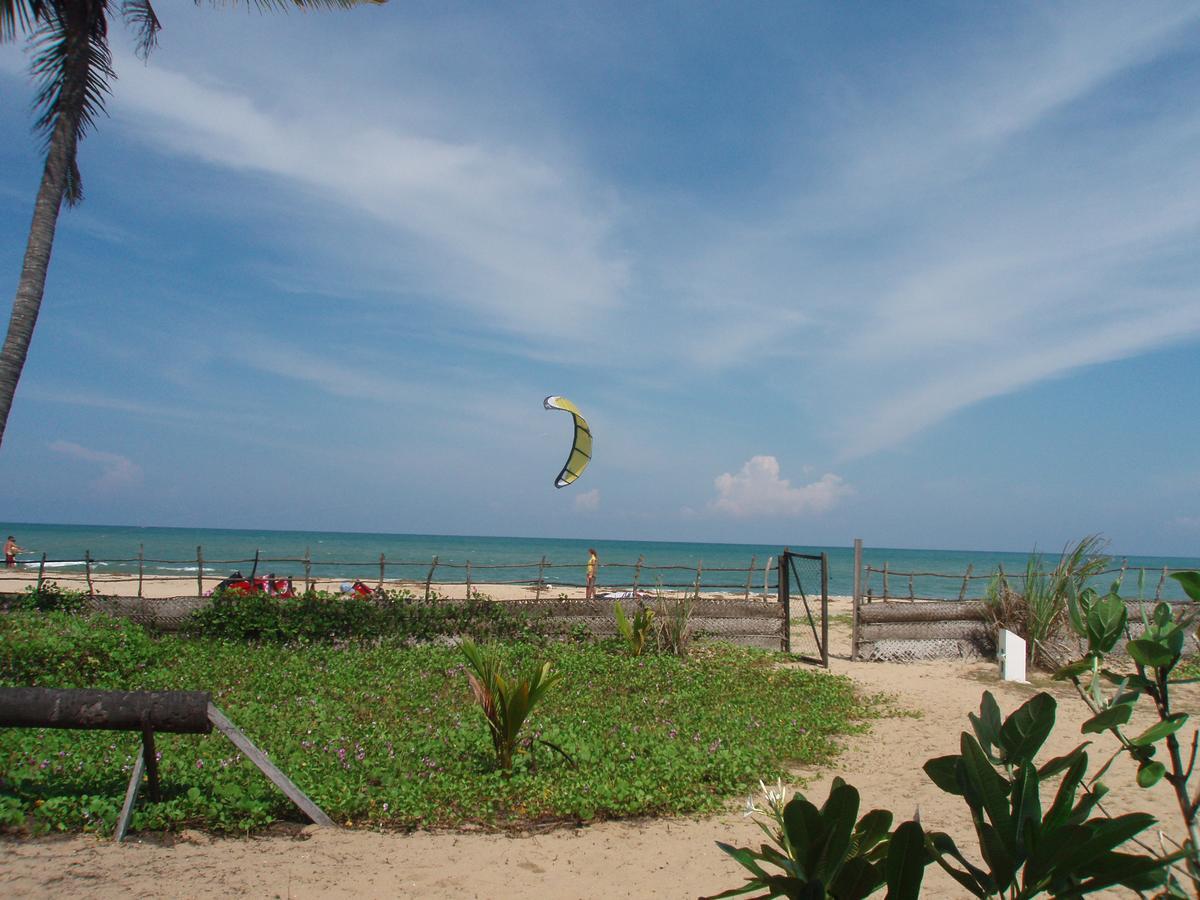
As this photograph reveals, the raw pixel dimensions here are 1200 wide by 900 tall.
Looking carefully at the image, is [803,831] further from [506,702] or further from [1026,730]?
[506,702]

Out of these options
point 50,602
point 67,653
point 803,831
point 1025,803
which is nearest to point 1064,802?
point 1025,803

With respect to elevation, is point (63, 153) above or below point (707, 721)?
above

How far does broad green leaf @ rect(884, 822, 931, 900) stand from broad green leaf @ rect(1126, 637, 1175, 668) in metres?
0.36

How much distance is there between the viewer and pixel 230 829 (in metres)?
4.67

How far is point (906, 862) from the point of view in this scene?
957 millimetres

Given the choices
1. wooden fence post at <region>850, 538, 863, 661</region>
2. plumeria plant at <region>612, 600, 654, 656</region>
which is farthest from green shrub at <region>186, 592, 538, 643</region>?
wooden fence post at <region>850, 538, 863, 661</region>

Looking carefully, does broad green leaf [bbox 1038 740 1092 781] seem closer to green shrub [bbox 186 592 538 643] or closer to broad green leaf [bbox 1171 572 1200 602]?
broad green leaf [bbox 1171 572 1200 602]

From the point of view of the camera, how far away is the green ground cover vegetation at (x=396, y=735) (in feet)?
16.4

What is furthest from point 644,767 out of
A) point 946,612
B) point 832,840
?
point 946,612

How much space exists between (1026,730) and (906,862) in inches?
8.4

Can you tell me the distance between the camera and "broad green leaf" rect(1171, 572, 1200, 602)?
107cm

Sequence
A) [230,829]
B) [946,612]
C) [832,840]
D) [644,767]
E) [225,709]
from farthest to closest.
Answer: [946,612]
[225,709]
[644,767]
[230,829]
[832,840]

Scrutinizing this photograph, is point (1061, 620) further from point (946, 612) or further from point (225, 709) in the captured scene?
point (225, 709)

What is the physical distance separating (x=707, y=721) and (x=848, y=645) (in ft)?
23.8
